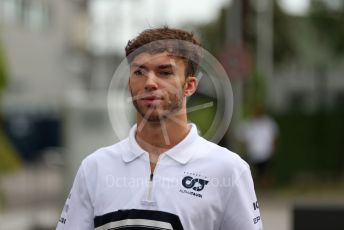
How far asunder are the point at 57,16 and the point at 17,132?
1156 cm

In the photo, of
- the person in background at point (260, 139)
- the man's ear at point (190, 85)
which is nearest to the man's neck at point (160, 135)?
the man's ear at point (190, 85)

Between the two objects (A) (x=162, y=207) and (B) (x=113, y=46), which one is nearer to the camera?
(A) (x=162, y=207)

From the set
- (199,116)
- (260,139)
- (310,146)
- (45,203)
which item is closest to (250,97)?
(310,146)

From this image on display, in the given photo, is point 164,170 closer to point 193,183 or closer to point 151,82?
point 193,183

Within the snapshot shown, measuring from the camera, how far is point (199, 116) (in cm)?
737

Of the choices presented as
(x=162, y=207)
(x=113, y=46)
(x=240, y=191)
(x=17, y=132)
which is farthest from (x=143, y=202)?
(x=113, y=46)

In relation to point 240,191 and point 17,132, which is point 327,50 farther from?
point 240,191

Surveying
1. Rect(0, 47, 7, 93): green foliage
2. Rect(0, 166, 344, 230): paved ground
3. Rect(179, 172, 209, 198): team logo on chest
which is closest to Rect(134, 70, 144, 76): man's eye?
Rect(179, 172, 209, 198): team logo on chest

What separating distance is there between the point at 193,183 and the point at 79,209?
432 mm

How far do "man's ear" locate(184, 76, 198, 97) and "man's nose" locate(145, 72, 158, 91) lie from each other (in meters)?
0.14

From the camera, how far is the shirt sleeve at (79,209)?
12.0ft

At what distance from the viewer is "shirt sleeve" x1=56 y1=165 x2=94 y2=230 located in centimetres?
366

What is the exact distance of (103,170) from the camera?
3.65 meters

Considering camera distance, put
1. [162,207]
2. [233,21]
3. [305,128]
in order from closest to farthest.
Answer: [162,207]
[233,21]
[305,128]
